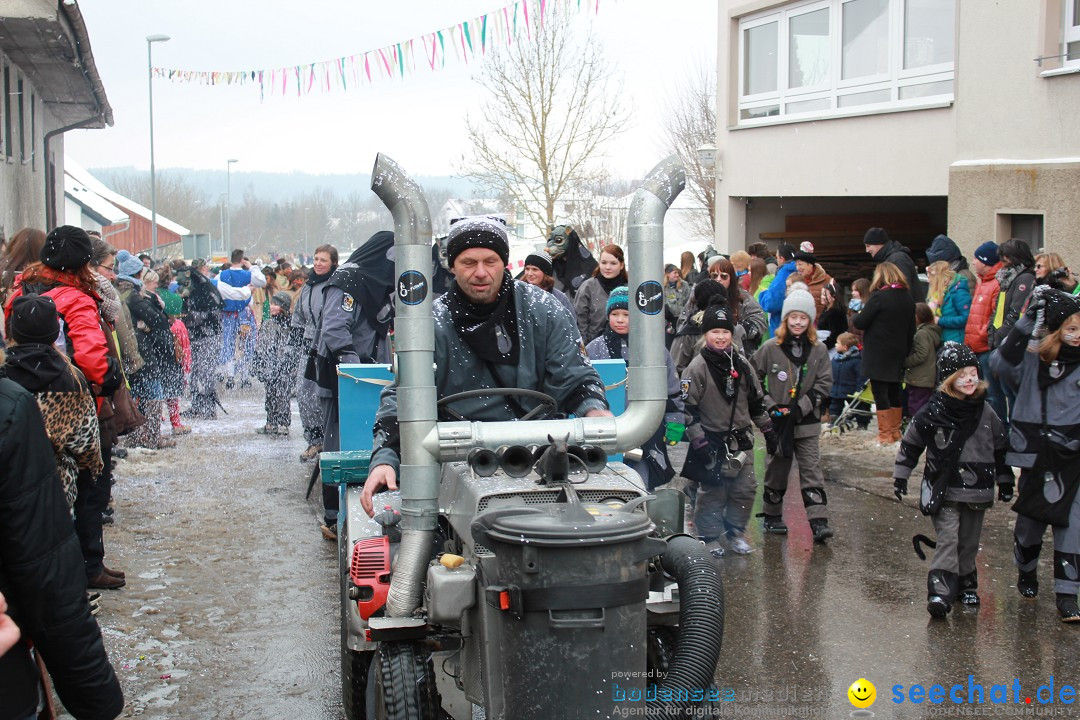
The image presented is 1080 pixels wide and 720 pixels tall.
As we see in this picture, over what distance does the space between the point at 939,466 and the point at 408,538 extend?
3.62 metres

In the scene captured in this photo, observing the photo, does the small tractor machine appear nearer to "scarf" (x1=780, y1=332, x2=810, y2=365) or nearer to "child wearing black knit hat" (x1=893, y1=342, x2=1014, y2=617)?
"child wearing black knit hat" (x1=893, y1=342, x2=1014, y2=617)

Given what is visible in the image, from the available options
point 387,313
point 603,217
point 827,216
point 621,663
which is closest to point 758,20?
point 827,216

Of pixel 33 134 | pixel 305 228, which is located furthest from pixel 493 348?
pixel 305 228

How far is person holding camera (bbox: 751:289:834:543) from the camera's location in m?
7.94

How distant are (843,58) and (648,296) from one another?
12.4m

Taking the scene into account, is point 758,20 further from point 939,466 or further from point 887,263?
point 939,466

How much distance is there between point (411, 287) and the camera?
3758mm

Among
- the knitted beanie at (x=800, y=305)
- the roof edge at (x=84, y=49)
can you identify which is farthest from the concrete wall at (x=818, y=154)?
the roof edge at (x=84, y=49)

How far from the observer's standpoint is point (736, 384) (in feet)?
25.1

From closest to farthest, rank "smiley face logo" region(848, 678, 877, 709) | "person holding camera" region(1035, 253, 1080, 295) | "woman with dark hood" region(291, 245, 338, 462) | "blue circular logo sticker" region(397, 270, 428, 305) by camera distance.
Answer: "blue circular logo sticker" region(397, 270, 428, 305)
"smiley face logo" region(848, 678, 877, 709)
"person holding camera" region(1035, 253, 1080, 295)
"woman with dark hood" region(291, 245, 338, 462)

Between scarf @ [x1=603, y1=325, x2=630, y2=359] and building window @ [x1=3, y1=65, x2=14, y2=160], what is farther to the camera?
building window @ [x1=3, y1=65, x2=14, y2=160]

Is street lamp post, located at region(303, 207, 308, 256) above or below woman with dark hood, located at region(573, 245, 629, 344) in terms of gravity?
above

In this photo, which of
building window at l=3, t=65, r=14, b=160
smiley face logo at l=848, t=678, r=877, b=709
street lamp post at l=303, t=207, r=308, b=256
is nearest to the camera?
smiley face logo at l=848, t=678, r=877, b=709

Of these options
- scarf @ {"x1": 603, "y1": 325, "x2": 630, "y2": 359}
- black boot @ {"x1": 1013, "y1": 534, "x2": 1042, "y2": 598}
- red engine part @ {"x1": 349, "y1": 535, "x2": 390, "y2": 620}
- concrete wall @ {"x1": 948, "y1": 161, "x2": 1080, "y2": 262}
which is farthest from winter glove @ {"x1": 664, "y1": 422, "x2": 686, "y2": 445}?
concrete wall @ {"x1": 948, "y1": 161, "x2": 1080, "y2": 262}
